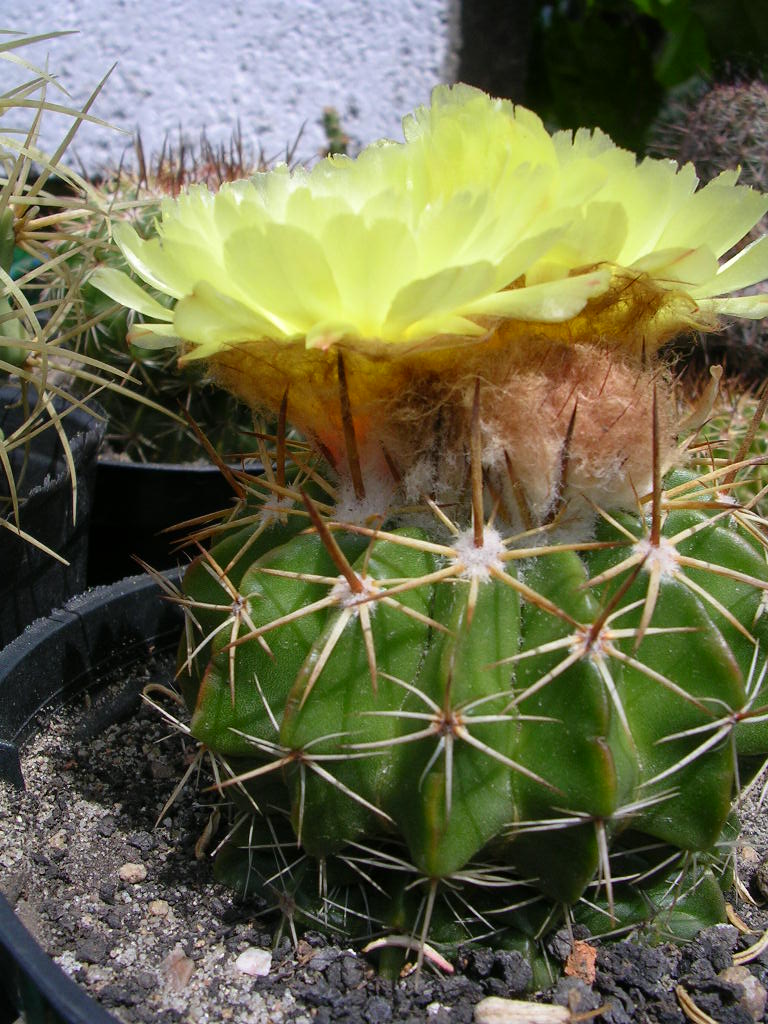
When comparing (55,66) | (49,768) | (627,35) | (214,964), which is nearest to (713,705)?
(214,964)

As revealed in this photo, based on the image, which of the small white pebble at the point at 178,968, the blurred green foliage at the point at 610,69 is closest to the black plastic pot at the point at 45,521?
the small white pebble at the point at 178,968

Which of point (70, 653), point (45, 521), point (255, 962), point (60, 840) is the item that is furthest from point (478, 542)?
point (45, 521)

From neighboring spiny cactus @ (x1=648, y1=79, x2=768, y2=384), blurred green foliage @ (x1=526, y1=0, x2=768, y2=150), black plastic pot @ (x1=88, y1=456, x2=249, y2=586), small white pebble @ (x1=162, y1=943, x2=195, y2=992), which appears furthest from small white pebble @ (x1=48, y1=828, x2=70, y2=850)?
blurred green foliage @ (x1=526, y1=0, x2=768, y2=150)

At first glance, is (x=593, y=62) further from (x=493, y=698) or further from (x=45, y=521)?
(x=493, y=698)

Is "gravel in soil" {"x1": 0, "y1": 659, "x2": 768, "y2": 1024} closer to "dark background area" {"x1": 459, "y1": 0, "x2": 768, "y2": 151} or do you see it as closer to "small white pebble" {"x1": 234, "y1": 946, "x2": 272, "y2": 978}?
"small white pebble" {"x1": 234, "y1": 946, "x2": 272, "y2": 978}

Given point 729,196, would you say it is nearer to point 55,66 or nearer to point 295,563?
point 295,563

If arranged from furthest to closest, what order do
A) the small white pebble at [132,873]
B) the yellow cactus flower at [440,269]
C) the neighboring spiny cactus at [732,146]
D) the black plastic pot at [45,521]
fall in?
the neighboring spiny cactus at [732,146] → the black plastic pot at [45,521] → the small white pebble at [132,873] → the yellow cactus flower at [440,269]

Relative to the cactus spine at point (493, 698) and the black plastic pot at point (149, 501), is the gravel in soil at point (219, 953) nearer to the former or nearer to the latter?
the cactus spine at point (493, 698)
